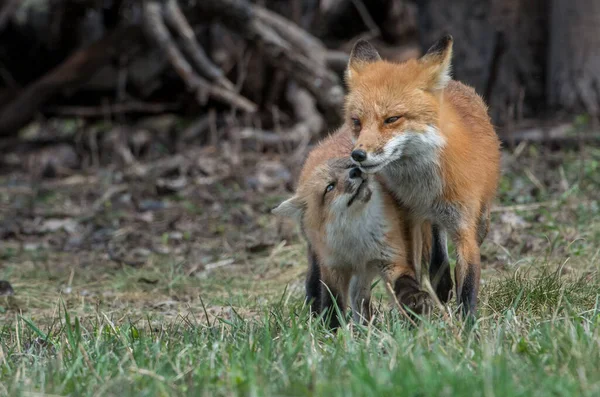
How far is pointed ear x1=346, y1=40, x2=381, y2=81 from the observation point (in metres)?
4.91

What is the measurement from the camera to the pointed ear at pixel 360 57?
16.1 feet

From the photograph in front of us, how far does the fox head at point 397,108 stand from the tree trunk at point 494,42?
554 centimetres

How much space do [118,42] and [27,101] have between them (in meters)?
1.57

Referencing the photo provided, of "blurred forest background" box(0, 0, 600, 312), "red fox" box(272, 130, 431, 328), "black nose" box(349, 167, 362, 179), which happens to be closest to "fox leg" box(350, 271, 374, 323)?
"red fox" box(272, 130, 431, 328)

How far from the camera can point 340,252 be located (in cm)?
475

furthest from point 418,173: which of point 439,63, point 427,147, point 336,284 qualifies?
point 336,284

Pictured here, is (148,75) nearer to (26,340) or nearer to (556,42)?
(556,42)

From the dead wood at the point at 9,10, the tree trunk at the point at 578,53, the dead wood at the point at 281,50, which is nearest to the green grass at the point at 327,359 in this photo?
the tree trunk at the point at 578,53

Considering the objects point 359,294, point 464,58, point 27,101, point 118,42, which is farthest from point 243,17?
point 359,294

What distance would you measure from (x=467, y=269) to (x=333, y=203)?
80 centimetres

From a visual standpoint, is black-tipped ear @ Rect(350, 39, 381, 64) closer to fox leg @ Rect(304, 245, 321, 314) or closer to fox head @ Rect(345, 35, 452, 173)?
fox head @ Rect(345, 35, 452, 173)

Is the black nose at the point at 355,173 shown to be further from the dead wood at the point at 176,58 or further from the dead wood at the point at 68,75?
the dead wood at the point at 68,75

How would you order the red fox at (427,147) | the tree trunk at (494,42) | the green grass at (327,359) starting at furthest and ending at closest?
the tree trunk at (494,42) → the red fox at (427,147) → the green grass at (327,359)

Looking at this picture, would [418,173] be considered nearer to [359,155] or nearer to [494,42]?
[359,155]
